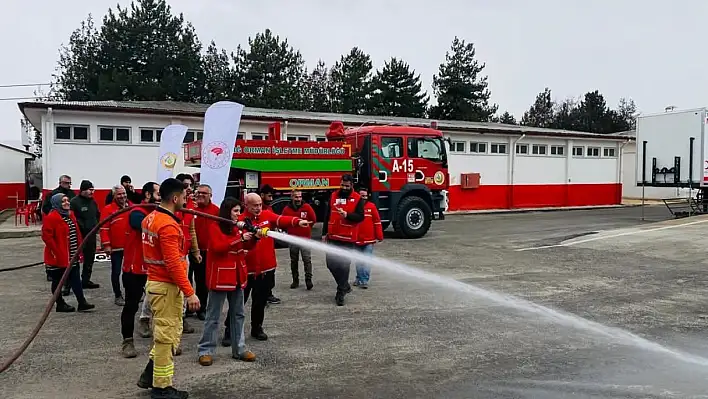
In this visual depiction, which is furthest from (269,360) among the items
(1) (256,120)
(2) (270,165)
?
(1) (256,120)

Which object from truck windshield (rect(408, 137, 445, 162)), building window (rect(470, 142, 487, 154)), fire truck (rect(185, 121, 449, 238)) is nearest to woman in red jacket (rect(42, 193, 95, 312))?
fire truck (rect(185, 121, 449, 238))

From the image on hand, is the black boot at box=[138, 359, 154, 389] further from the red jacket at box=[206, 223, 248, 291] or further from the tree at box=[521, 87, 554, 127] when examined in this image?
the tree at box=[521, 87, 554, 127]

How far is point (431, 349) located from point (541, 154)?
83.5ft

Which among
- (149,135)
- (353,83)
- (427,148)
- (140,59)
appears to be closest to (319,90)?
(353,83)

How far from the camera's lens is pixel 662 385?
4.91 m

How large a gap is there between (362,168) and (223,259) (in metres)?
10.0

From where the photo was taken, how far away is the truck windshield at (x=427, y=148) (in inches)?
615

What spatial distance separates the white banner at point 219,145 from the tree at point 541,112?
77.3 m

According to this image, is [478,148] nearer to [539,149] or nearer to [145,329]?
[539,149]

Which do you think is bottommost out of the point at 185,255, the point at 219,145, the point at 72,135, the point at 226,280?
the point at 226,280

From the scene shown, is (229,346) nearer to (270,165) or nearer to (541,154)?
(270,165)

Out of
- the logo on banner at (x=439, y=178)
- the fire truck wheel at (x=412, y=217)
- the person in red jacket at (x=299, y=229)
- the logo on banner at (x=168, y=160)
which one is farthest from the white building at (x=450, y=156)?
the person in red jacket at (x=299, y=229)

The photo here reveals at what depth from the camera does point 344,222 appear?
845 cm

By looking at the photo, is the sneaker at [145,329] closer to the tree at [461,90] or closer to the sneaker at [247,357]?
the sneaker at [247,357]
